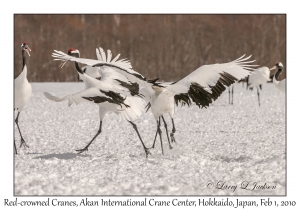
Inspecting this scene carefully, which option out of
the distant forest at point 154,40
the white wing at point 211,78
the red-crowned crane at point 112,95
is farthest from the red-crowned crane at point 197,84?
the distant forest at point 154,40

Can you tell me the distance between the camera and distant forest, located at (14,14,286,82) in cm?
1984

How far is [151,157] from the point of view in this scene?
20.4ft

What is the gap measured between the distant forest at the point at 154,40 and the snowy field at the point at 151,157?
9574 millimetres

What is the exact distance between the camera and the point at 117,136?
25.4ft

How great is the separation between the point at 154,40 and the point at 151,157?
49.4 ft

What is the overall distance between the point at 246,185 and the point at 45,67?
1546 centimetres

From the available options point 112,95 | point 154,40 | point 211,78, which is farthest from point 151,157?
point 154,40

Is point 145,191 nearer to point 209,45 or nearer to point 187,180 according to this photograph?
point 187,180

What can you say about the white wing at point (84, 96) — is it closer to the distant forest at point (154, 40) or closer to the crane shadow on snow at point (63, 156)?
the crane shadow on snow at point (63, 156)

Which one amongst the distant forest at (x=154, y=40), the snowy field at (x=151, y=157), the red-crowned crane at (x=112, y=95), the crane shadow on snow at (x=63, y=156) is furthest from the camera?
the distant forest at (x=154, y=40)

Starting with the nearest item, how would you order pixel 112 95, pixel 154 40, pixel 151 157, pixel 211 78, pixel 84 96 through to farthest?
pixel 84 96 < pixel 112 95 < pixel 211 78 < pixel 151 157 < pixel 154 40

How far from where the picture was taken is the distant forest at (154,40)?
19844 mm

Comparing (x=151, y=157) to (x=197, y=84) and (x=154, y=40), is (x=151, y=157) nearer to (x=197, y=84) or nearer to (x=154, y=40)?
(x=197, y=84)

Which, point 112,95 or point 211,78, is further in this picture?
point 211,78
